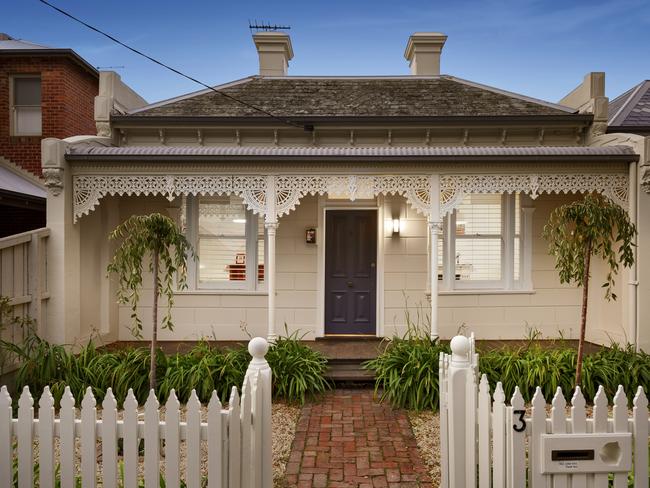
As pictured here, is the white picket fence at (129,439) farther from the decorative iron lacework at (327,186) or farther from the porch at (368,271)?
the porch at (368,271)

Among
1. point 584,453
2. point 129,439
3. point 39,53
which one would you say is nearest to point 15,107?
point 39,53

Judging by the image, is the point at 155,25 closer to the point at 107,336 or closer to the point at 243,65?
the point at 107,336

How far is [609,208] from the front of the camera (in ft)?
16.1

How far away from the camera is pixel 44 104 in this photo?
10547 millimetres

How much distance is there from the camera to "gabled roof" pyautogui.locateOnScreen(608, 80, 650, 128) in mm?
9066

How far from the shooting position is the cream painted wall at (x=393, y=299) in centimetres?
829

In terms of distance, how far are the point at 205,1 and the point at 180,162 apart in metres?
14.0

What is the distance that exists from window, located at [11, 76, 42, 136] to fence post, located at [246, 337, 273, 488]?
10641 millimetres

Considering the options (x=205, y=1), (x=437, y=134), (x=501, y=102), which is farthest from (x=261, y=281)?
(x=205, y=1)

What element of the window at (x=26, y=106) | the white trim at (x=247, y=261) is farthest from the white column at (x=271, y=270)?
the window at (x=26, y=106)

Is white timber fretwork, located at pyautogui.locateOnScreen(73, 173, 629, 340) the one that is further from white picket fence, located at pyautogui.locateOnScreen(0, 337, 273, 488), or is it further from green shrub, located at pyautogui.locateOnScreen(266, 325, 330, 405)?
white picket fence, located at pyautogui.locateOnScreen(0, 337, 273, 488)

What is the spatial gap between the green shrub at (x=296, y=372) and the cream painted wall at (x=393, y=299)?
1940mm

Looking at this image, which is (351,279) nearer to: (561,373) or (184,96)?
(561,373)

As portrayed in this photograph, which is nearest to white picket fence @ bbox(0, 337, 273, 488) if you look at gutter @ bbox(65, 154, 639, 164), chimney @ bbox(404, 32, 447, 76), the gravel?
the gravel
